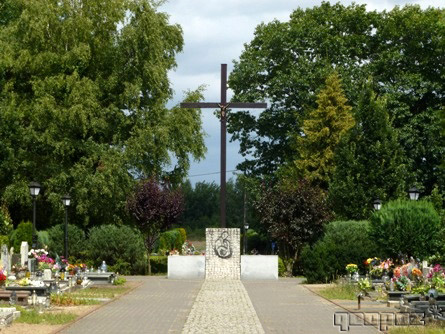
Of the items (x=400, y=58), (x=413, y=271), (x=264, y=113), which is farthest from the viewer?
(x=264, y=113)

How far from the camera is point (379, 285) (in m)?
28.8

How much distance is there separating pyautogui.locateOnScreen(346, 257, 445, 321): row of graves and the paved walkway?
1.58 meters

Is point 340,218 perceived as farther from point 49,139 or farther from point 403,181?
point 49,139

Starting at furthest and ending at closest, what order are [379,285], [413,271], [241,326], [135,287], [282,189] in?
[282,189] → [135,287] → [379,285] → [413,271] → [241,326]

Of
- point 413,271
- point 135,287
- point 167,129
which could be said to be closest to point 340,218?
point 167,129

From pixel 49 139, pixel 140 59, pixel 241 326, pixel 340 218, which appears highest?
pixel 140 59

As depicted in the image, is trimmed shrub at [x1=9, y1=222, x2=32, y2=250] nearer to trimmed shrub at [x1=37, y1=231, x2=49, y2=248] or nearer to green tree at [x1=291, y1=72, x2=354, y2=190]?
trimmed shrub at [x1=37, y1=231, x2=49, y2=248]

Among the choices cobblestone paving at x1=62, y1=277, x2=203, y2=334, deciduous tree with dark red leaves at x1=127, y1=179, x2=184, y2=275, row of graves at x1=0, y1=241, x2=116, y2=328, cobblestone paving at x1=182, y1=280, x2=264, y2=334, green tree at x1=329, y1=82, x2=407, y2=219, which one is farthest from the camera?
green tree at x1=329, y1=82, x2=407, y2=219

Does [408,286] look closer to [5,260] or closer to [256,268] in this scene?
[5,260]

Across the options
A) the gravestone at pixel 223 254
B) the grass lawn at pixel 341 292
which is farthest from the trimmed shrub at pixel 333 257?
the grass lawn at pixel 341 292

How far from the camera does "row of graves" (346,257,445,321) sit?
19.7 meters

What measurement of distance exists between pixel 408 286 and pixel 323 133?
90.3 ft

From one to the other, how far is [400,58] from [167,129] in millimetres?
14008

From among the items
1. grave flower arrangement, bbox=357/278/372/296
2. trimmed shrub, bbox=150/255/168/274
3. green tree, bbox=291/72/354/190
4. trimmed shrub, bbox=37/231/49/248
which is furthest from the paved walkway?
green tree, bbox=291/72/354/190
